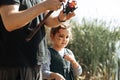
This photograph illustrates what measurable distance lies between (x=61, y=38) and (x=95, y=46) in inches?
188

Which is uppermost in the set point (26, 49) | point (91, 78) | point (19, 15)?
point (19, 15)

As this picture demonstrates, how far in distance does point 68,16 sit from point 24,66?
42 cm

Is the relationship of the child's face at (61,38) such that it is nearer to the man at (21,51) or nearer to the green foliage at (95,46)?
the man at (21,51)

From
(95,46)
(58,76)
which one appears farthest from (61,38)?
(95,46)

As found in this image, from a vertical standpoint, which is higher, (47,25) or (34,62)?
(47,25)

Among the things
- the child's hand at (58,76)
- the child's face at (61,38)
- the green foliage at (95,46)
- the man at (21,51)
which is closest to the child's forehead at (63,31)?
the child's face at (61,38)

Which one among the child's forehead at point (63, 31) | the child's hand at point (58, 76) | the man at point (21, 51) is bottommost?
the child's hand at point (58, 76)

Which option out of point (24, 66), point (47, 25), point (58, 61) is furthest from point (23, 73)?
point (58, 61)

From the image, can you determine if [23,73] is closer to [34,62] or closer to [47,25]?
→ [34,62]

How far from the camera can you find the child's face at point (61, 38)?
13.6 feet

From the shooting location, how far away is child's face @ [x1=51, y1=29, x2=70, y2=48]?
13.6 feet

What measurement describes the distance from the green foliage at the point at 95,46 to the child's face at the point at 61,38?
4.60 meters

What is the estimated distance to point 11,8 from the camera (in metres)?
2.48

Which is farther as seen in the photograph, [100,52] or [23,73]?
[100,52]
